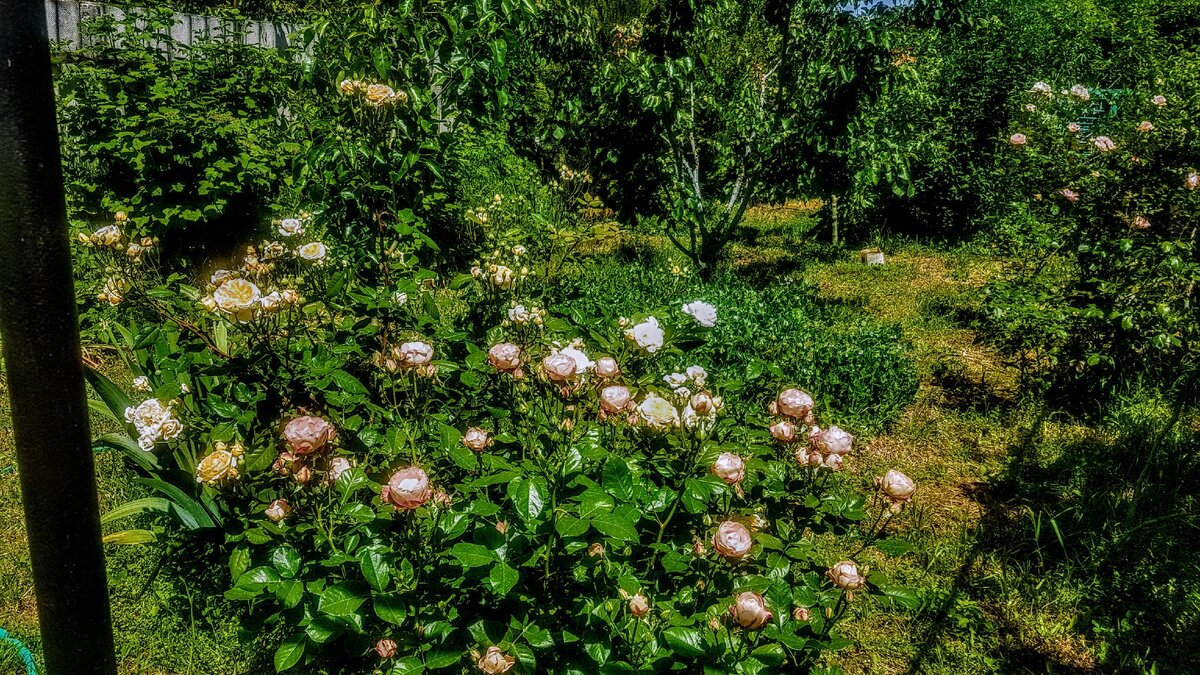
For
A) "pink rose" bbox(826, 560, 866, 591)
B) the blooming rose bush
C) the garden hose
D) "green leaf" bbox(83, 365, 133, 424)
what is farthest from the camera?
the blooming rose bush

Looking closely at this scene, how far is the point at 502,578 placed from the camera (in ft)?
3.62

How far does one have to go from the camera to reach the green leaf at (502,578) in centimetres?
108

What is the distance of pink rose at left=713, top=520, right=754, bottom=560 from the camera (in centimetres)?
114

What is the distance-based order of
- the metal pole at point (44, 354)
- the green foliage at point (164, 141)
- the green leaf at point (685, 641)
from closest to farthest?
the metal pole at point (44, 354) → the green leaf at point (685, 641) → the green foliage at point (164, 141)

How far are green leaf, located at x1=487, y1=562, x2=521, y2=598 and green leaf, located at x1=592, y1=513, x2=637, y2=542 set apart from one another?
152mm

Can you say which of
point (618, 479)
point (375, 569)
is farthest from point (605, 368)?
point (375, 569)

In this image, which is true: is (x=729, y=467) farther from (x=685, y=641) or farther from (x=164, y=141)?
(x=164, y=141)

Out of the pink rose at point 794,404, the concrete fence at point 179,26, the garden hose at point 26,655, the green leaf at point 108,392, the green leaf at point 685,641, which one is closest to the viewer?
the green leaf at point 685,641

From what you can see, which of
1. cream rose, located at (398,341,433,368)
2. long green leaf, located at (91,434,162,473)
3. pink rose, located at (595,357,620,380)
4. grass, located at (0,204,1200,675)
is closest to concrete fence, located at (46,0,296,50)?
grass, located at (0,204,1200,675)

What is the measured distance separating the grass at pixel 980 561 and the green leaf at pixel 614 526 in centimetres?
134

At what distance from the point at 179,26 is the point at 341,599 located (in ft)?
19.0

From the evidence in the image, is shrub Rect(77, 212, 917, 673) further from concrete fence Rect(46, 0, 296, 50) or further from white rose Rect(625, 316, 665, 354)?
concrete fence Rect(46, 0, 296, 50)

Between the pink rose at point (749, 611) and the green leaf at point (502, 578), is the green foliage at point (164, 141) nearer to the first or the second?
the green leaf at point (502, 578)

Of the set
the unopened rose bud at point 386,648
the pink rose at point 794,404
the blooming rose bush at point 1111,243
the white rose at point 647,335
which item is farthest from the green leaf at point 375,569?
the blooming rose bush at point 1111,243
